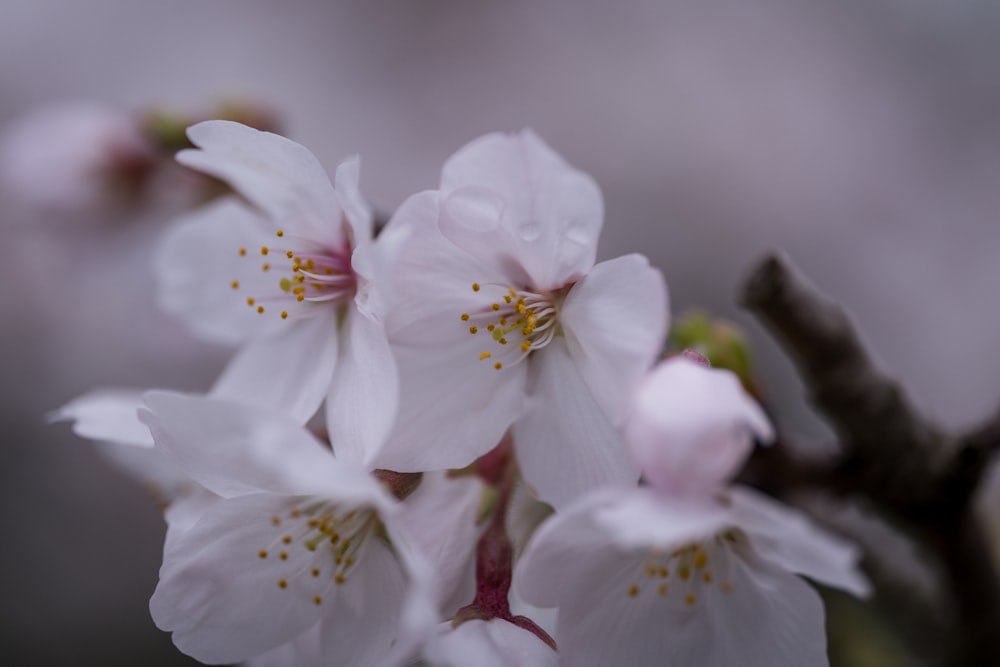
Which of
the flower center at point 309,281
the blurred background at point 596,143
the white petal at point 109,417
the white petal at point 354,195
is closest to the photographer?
the white petal at point 354,195

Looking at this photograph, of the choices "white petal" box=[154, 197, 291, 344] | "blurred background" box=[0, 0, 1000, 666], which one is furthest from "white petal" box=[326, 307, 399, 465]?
"blurred background" box=[0, 0, 1000, 666]

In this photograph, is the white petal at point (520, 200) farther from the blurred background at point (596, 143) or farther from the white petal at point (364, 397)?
the blurred background at point (596, 143)

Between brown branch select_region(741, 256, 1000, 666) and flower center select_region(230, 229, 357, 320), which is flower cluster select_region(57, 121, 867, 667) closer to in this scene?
flower center select_region(230, 229, 357, 320)

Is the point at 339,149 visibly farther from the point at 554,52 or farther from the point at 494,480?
the point at 494,480

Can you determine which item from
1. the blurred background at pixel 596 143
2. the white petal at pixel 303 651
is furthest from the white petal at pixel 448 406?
the blurred background at pixel 596 143

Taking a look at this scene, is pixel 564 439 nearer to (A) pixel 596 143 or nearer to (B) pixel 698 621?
(B) pixel 698 621

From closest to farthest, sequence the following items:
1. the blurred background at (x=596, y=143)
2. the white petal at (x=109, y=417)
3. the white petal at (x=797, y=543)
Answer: the white petal at (x=797, y=543) → the white petal at (x=109, y=417) → the blurred background at (x=596, y=143)

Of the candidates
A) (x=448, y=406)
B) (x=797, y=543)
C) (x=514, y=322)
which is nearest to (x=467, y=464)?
(x=448, y=406)
